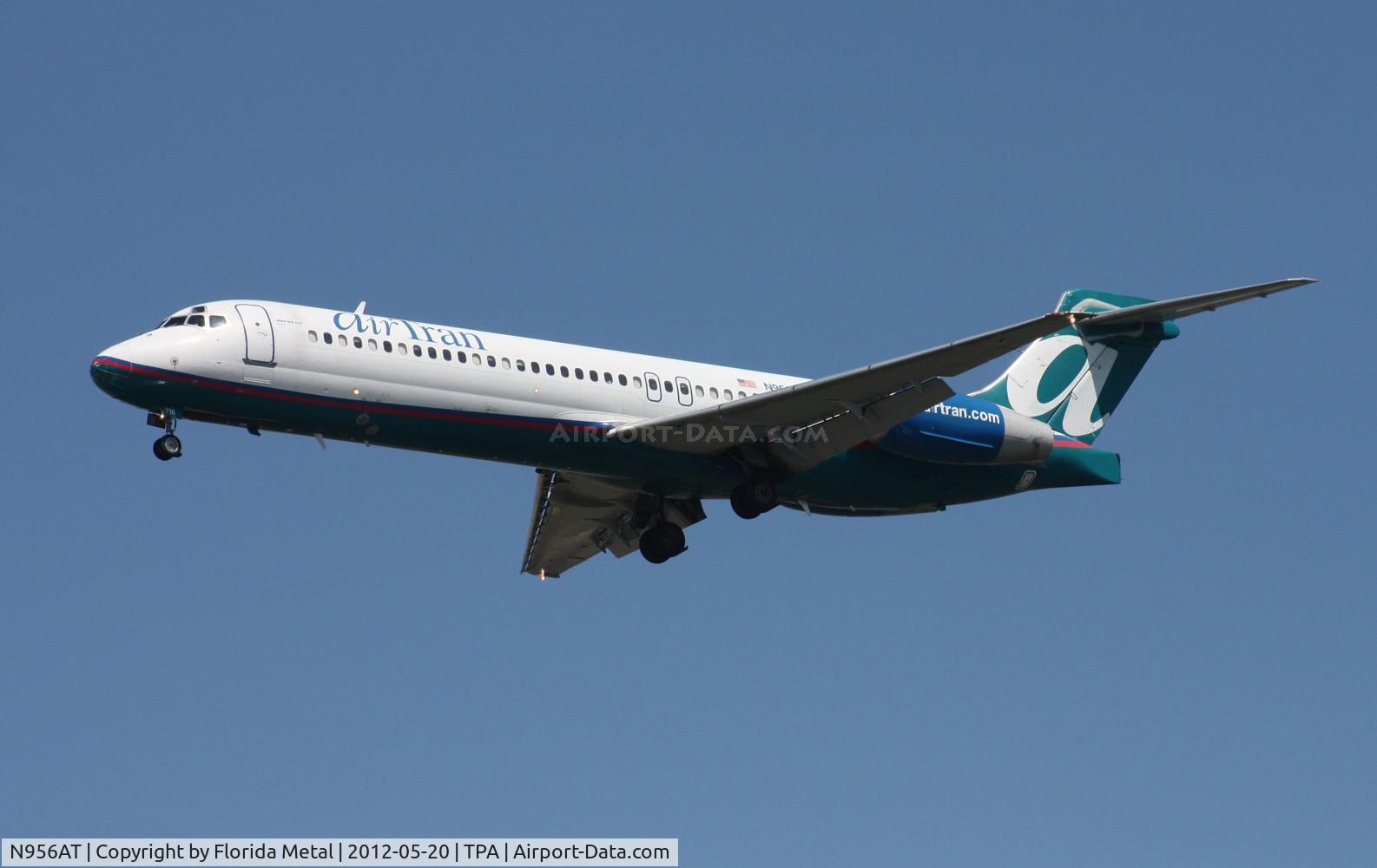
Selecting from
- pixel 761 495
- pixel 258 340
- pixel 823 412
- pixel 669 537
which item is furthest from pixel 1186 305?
pixel 258 340

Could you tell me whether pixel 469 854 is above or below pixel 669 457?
below

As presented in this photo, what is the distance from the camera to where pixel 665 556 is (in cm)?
2933

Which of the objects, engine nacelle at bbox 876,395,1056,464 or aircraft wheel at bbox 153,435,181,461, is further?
engine nacelle at bbox 876,395,1056,464

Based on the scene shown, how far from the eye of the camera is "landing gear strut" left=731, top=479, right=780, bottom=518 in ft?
87.5

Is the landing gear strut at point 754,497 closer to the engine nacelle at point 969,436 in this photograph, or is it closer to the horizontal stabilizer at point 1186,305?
the engine nacelle at point 969,436

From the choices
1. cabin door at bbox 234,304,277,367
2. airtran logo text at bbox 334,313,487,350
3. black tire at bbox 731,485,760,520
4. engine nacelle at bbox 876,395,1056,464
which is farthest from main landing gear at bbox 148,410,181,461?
engine nacelle at bbox 876,395,1056,464

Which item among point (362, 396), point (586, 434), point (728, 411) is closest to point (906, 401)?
point (728, 411)

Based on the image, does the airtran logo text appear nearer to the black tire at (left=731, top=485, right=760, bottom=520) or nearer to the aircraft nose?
the aircraft nose

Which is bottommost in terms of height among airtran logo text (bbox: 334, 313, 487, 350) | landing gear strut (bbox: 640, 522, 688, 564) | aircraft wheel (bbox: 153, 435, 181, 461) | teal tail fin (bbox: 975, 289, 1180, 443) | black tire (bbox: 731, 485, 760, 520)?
aircraft wheel (bbox: 153, 435, 181, 461)

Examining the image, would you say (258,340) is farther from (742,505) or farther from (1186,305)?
(1186,305)

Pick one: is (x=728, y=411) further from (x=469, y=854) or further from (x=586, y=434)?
(x=469, y=854)

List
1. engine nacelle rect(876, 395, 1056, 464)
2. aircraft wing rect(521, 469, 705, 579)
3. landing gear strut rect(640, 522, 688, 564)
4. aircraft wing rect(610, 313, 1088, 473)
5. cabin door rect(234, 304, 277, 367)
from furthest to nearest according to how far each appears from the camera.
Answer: landing gear strut rect(640, 522, 688, 564)
aircraft wing rect(521, 469, 705, 579)
engine nacelle rect(876, 395, 1056, 464)
aircraft wing rect(610, 313, 1088, 473)
cabin door rect(234, 304, 277, 367)

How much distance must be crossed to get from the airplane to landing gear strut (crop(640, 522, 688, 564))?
0.10 feet

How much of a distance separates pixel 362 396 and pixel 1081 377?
1210 centimetres
